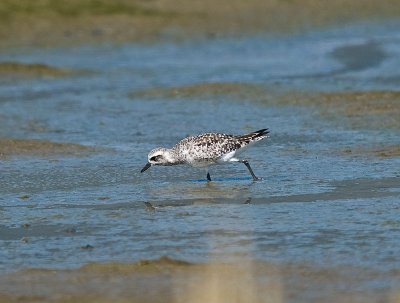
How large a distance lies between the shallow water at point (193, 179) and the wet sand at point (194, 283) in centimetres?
24

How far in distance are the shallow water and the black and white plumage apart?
0.25 m

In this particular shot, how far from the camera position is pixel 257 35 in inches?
1230

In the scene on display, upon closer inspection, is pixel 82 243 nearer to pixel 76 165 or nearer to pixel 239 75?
pixel 76 165

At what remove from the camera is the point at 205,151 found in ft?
43.2

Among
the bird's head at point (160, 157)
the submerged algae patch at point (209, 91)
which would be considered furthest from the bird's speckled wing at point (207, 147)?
the submerged algae patch at point (209, 91)

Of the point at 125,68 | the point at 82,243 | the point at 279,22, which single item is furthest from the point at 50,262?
the point at 279,22

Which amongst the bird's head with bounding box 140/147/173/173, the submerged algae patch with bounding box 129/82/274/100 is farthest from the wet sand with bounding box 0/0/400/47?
the bird's head with bounding box 140/147/173/173

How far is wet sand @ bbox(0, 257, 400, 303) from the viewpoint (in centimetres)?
831

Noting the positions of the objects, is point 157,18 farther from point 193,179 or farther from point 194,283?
point 194,283

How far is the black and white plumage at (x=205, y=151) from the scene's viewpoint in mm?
13180

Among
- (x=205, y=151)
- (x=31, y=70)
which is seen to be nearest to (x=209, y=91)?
(x=31, y=70)

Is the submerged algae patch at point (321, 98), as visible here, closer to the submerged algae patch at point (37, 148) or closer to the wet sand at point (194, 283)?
the submerged algae patch at point (37, 148)

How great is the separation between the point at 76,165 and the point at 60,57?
42.4 ft

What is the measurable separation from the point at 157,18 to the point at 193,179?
19257 mm
